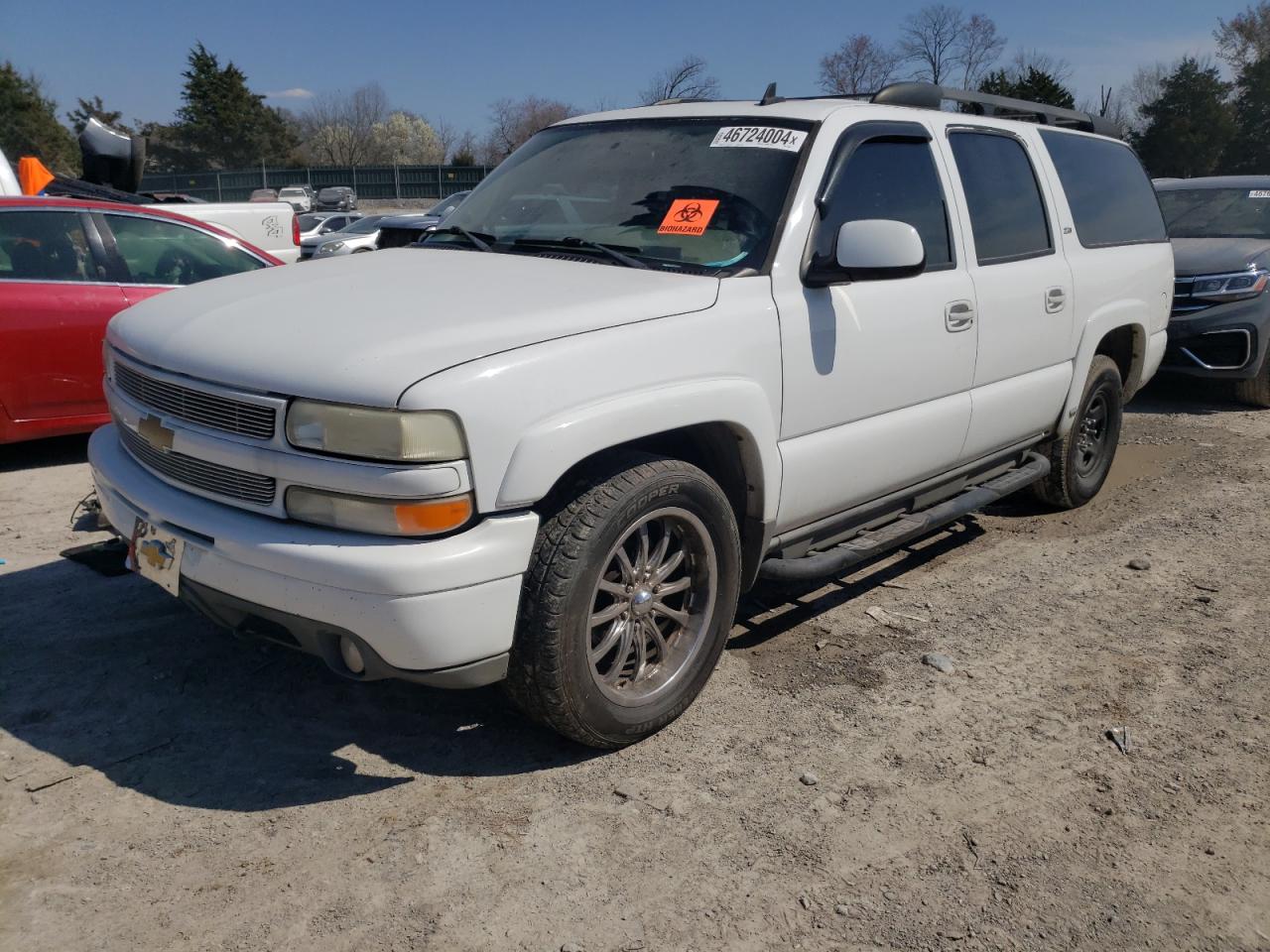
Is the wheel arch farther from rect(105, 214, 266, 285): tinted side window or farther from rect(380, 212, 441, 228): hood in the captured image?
rect(380, 212, 441, 228): hood

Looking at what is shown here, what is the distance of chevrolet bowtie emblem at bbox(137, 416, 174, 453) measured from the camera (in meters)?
3.04

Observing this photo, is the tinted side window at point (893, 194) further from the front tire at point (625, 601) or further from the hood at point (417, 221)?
the hood at point (417, 221)

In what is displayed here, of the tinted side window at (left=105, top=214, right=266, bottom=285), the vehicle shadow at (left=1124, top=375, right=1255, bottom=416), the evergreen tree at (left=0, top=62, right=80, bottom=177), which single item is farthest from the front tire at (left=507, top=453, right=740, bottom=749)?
the evergreen tree at (left=0, top=62, right=80, bottom=177)

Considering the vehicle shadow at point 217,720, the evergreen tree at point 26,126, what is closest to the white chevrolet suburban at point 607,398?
the vehicle shadow at point 217,720

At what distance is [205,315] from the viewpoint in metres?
3.14

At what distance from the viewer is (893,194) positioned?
396 centimetres

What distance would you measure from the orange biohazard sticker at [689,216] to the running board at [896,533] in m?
1.14

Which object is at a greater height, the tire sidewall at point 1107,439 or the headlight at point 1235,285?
the headlight at point 1235,285

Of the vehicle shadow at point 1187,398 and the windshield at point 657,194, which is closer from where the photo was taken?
the windshield at point 657,194

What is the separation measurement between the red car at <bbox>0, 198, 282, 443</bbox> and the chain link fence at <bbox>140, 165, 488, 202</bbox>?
4262cm

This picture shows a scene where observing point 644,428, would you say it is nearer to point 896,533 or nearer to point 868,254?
point 868,254

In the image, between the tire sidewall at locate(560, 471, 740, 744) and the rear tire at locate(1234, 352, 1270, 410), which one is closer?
the tire sidewall at locate(560, 471, 740, 744)

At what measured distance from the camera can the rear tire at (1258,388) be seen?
848 centimetres

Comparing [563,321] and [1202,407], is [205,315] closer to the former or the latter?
[563,321]
